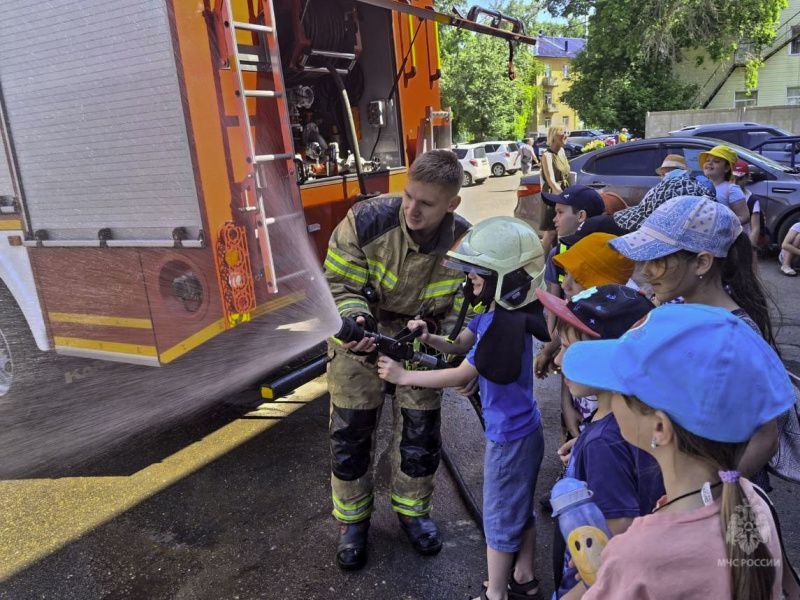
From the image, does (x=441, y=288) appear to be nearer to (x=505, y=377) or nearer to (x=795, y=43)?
(x=505, y=377)

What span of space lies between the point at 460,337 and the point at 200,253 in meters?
1.71

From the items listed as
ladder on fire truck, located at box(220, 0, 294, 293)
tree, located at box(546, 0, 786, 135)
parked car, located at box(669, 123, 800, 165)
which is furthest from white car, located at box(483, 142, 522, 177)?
ladder on fire truck, located at box(220, 0, 294, 293)

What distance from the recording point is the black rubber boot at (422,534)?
2711 millimetres

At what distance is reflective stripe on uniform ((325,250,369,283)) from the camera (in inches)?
103

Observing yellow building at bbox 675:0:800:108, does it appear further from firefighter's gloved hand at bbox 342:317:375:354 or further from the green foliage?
firefighter's gloved hand at bbox 342:317:375:354

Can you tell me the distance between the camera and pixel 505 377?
6.45 ft

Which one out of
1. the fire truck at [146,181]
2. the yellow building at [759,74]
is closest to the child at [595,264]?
the fire truck at [146,181]

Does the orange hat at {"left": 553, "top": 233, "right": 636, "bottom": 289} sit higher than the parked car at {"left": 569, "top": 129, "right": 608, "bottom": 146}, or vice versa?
the parked car at {"left": 569, "top": 129, "right": 608, "bottom": 146}

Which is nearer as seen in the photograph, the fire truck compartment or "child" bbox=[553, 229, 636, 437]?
"child" bbox=[553, 229, 636, 437]

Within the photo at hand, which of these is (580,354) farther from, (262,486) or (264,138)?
(264,138)

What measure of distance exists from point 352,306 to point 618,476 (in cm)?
137

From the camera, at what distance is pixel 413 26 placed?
5.50m

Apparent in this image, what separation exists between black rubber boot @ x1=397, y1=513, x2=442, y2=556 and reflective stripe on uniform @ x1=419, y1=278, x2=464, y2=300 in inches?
43.6

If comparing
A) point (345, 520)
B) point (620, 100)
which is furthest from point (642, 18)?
point (345, 520)
